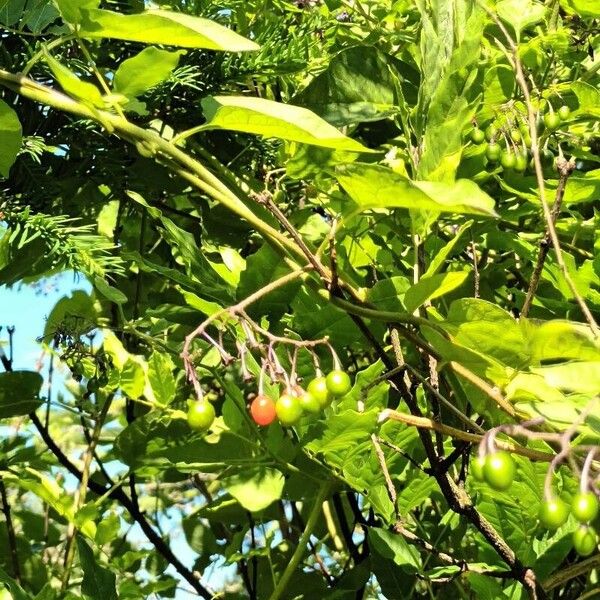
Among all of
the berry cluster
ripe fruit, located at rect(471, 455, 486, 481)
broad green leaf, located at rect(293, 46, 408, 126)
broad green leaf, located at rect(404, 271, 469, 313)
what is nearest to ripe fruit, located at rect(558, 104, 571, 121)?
the berry cluster

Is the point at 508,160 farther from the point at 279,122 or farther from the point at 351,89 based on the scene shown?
the point at 279,122

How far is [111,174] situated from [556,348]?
0.50m

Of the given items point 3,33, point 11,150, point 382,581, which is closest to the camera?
point 11,150

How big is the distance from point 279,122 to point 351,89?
0.35 meters

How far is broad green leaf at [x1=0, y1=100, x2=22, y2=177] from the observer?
0.69 meters

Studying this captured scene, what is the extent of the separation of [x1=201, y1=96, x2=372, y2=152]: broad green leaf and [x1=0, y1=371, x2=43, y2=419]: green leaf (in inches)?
20.6

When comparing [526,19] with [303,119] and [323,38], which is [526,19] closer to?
[323,38]

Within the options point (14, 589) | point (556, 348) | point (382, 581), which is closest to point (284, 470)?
point (382, 581)

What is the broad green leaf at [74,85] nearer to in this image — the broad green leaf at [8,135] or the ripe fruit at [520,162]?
the broad green leaf at [8,135]

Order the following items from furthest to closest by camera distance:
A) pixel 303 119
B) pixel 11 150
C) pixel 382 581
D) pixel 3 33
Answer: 1. pixel 382 581
2. pixel 3 33
3. pixel 11 150
4. pixel 303 119

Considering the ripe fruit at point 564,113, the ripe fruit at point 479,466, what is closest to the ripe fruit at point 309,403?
the ripe fruit at point 479,466

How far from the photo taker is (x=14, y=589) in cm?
90

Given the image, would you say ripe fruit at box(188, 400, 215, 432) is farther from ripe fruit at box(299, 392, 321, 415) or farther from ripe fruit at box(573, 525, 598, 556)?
ripe fruit at box(573, 525, 598, 556)

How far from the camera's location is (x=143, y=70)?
0.66 meters
